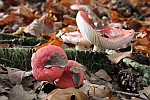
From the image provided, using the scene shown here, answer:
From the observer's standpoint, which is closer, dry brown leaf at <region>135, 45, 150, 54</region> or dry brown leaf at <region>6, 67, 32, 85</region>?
dry brown leaf at <region>6, 67, 32, 85</region>

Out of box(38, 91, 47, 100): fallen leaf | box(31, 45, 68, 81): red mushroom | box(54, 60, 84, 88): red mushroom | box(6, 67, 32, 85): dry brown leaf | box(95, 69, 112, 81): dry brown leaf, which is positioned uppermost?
box(31, 45, 68, 81): red mushroom

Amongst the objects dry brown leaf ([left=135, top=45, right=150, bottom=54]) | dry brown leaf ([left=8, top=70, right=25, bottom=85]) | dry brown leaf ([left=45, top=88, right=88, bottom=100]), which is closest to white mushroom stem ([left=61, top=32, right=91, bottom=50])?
dry brown leaf ([left=135, top=45, right=150, bottom=54])

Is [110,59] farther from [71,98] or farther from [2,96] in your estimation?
[2,96]

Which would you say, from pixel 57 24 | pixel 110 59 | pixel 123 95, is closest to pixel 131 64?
pixel 110 59

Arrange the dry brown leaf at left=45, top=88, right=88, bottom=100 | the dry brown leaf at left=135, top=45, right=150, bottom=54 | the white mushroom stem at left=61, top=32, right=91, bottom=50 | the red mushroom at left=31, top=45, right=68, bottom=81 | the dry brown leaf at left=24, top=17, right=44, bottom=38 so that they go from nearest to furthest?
1. the dry brown leaf at left=45, top=88, right=88, bottom=100
2. the red mushroom at left=31, top=45, right=68, bottom=81
3. the white mushroom stem at left=61, top=32, right=91, bottom=50
4. the dry brown leaf at left=135, top=45, right=150, bottom=54
5. the dry brown leaf at left=24, top=17, right=44, bottom=38

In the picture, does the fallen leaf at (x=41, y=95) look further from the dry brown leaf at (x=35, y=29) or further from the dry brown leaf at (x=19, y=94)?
the dry brown leaf at (x=35, y=29)

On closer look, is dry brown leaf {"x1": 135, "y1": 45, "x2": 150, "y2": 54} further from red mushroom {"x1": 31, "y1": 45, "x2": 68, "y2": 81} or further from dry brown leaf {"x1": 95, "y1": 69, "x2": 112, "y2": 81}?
red mushroom {"x1": 31, "y1": 45, "x2": 68, "y2": 81}
